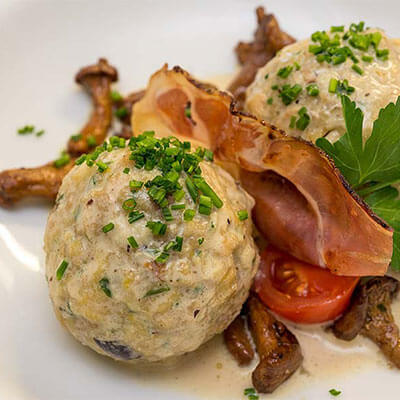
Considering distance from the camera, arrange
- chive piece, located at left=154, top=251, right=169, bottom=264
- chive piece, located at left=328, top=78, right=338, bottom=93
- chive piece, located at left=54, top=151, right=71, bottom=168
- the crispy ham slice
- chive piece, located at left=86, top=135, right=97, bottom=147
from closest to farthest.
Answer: chive piece, located at left=154, top=251, right=169, bottom=264 < the crispy ham slice < chive piece, located at left=328, top=78, right=338, bottom=93 < chive piece, located at left=54, top=151, right=71, bottom=168 < chive piece, located at left=86, top=135, right=97, bottom=147

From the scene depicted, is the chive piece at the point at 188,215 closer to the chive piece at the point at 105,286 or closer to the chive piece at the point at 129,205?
the chive piece at the point at 129,205

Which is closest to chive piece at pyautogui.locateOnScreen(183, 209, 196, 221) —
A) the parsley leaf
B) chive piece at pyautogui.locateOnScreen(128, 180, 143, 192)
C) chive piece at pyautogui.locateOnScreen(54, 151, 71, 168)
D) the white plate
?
chive piece at pyautogui.locateOnScreen(128, 180, 143, 192)

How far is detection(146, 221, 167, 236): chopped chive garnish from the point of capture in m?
2.56

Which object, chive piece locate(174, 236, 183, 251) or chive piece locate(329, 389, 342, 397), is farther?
chive piece locate(329, 389, 342, 397)

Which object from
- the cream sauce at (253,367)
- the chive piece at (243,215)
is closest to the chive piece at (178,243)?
the chive piece at (243,215)

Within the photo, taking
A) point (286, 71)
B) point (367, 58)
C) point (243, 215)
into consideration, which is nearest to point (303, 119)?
point (286, 71)

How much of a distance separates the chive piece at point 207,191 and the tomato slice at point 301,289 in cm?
75

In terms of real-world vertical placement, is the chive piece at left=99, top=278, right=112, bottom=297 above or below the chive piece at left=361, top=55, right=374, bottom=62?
below

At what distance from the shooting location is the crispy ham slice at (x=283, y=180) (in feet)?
9.43

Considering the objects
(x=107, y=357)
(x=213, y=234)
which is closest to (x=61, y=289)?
(x=107, y=357)

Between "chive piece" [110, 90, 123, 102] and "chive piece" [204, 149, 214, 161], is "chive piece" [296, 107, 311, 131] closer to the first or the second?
"chive piece" [204, 149, 214, 161]

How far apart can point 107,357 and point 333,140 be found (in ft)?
5.39

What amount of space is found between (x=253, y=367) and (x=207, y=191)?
3.44 ft

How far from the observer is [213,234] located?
2.67m
